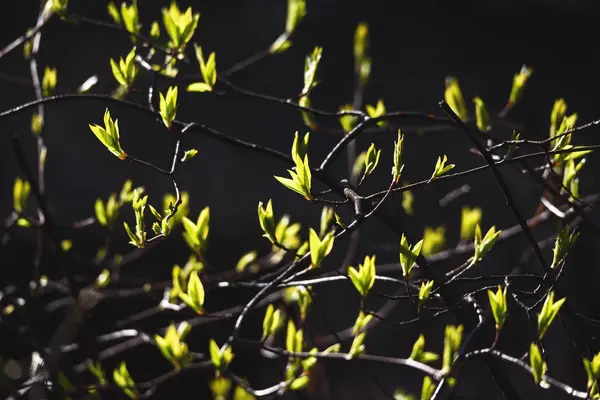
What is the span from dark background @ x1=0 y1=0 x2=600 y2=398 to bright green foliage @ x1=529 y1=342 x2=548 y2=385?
57.8 inches

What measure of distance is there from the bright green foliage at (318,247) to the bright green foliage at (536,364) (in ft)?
0.75

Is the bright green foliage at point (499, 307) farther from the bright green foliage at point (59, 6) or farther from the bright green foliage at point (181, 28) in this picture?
the bright green foliage at point (59, 6)

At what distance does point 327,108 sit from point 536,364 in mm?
2330

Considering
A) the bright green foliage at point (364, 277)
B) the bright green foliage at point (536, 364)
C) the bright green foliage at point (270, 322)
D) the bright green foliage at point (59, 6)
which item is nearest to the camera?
the bright green foliage at point (536, 364)

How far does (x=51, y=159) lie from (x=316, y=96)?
1.10 m

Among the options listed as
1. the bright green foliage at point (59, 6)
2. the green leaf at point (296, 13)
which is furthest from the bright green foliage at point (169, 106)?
the green leaf at point (296, 13)

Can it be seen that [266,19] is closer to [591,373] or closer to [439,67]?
[439,67]

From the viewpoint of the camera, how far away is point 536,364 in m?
0.69

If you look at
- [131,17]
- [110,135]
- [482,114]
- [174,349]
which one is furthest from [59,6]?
[482,114]

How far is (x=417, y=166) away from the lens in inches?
110

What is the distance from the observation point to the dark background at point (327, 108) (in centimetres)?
246

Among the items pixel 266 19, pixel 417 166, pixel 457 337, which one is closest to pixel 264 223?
pixel 457 337

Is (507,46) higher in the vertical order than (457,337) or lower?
lower

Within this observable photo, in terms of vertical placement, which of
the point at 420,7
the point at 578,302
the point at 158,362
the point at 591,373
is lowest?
the point at 158,362
